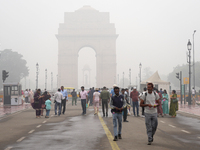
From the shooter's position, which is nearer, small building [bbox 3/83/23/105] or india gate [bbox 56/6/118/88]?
small building [bbox 3/83/23/105]

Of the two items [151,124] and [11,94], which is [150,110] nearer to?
[151,124]

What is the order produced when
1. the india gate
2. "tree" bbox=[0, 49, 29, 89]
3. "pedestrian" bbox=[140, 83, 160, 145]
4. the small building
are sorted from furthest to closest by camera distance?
"tree" bbox=[0, 49, 29, 89] < the india gate < the small building < "pedestrian" bbox=[140, 83, 160, 145]

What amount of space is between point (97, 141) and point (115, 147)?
1.19 m

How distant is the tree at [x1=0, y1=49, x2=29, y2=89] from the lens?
104062 millimetres

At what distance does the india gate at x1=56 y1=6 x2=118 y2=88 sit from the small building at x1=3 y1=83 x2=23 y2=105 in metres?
62.7

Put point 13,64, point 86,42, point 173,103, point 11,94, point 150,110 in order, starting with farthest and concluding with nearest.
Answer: point 13,64
point 86,42
point 11,94
point 173,103
point 150,110

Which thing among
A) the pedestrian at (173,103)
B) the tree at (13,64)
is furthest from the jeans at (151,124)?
the tree at (13,64)

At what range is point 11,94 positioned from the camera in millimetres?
36344

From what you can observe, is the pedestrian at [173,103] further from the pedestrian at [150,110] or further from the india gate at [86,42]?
the india gate at [86,42]

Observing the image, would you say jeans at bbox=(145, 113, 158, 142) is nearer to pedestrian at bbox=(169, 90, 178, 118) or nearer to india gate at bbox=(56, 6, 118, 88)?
pedestrian at bbox=(169, 90, 178, 118)

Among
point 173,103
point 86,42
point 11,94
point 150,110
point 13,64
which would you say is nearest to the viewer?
point 150,110

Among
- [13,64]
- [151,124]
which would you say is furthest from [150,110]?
[13,64]

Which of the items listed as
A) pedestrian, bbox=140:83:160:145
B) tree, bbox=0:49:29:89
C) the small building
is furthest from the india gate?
pedestrian, bbox=140:83:160:145

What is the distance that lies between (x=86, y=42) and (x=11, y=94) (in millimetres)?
66889
